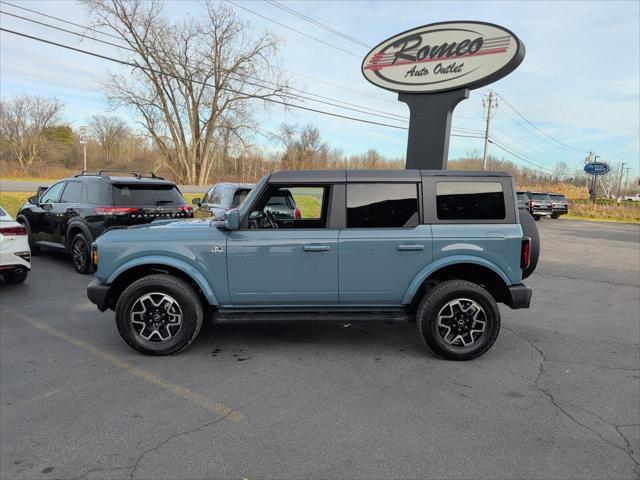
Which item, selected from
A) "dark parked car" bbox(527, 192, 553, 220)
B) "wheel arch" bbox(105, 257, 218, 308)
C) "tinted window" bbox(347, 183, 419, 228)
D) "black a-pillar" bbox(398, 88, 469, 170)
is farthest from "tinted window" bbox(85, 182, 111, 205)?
"dark parked car" bbox(527, 192, 553, 220)

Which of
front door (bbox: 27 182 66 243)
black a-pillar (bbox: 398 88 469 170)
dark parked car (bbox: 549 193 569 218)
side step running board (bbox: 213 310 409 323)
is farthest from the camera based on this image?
dark parked car (bbox: 549 193 569 218)

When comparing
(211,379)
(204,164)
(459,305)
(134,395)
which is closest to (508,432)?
(459,305)

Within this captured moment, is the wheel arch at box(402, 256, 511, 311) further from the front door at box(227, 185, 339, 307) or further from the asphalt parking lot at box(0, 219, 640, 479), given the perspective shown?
the front door at box(227, 185, 339, 307)

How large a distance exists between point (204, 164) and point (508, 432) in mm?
39891

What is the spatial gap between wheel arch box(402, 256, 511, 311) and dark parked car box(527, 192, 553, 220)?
85.3 ft

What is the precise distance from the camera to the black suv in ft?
25.9

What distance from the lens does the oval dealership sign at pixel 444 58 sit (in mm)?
9094

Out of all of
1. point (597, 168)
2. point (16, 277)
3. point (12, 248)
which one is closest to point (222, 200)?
point (16, 277)

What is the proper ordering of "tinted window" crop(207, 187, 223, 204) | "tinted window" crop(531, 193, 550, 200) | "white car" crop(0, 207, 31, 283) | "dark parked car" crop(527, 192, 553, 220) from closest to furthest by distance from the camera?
"white car" crop(0, 207, 31, 283)
"tinted window" crop(207, 187, 223, 204)
"dark parked car" crop(527, 192, 553, 220)
"tinted window" crop(531, 193, 550, 200)

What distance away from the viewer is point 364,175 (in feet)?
Answer: 14.8

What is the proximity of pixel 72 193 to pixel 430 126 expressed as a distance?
25.4ft

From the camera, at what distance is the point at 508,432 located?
10.2ft

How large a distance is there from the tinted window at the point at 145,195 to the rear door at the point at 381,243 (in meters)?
5.04

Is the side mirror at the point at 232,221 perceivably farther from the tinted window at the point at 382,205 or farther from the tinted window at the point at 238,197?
the tinted window at the point at 238,197
